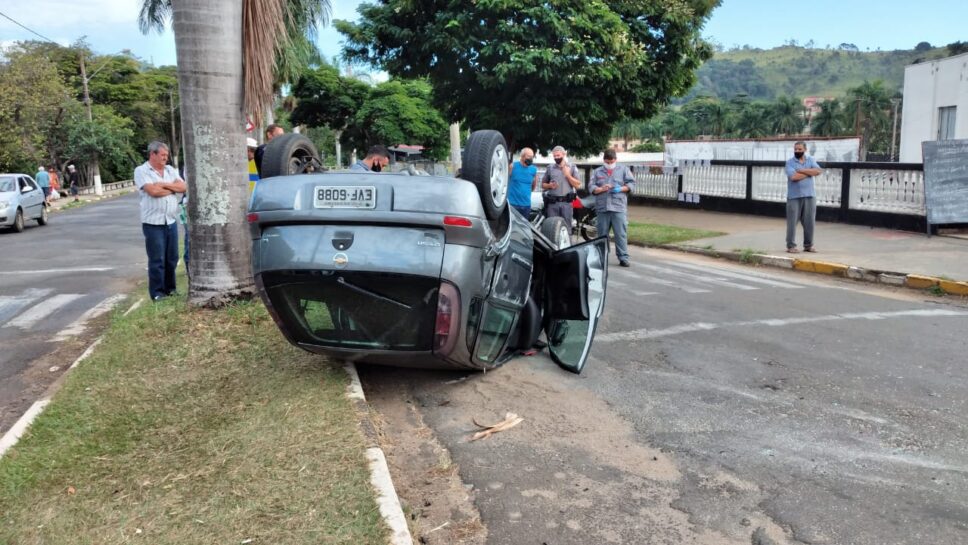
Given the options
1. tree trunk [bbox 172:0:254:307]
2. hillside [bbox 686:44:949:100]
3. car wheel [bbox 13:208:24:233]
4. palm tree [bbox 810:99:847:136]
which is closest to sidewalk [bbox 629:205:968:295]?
tree trunk [bbox 172:0:254:307]

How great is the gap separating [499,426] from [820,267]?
7518 millimetres

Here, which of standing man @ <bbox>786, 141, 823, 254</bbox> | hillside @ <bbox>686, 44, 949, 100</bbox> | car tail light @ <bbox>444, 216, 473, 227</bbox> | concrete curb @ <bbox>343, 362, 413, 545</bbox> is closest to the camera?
concrete curb @ <bbox>343, 362, 413, 545</bbox>

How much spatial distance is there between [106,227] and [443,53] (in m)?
10.1

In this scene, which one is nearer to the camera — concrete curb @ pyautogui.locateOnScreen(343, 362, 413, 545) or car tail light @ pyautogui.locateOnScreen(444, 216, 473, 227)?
concrete curb @ pyautogui.locateOnScreen(343, 362, 413, 545)

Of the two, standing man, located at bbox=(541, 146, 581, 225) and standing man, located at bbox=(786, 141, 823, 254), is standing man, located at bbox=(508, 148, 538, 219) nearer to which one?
standing man, located at bbox=(541, 146, 581, 225)

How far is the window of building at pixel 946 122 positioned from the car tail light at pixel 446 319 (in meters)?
31.7

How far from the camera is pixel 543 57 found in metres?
17.0

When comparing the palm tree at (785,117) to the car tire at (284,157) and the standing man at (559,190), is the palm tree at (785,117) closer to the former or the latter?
the standing man at (559,190)

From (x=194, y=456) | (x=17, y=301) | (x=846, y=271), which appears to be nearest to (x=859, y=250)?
(x=846, y=271)

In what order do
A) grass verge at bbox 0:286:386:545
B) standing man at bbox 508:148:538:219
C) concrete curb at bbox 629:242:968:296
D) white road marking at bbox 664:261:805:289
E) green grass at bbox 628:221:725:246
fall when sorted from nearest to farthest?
grass verge at bbox 0:286:386:545 < concrete curb at bbox 629:242:968:296 < white road marking at bbox 664:261:805:289 < standing man at bbox 508:148:538:219 < green grass at bbox 628:221:725:246

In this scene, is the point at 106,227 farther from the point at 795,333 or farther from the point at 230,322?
the point at 795,333

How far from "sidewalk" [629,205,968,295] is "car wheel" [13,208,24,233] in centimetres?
A: 1644

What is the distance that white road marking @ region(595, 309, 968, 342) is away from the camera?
680cm

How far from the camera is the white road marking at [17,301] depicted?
8920 mm
